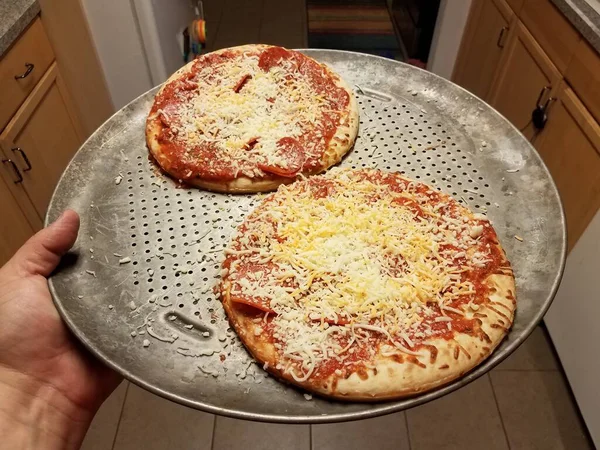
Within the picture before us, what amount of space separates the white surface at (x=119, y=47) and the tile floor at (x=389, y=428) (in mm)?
1073

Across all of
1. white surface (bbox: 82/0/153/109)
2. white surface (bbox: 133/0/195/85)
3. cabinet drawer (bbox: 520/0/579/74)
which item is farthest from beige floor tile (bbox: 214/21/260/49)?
cabinet drawer (bbox: 520/0/579/74)

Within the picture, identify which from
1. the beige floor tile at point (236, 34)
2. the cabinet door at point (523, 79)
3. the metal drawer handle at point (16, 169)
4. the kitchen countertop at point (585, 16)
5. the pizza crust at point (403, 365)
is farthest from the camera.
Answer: the beige floor tile at point (236, 34)

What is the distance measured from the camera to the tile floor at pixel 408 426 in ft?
4.91

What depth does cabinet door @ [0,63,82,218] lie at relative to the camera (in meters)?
1.46

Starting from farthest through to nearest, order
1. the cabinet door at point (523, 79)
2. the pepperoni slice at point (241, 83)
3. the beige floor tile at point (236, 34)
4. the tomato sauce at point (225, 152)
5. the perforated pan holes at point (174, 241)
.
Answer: the beige floor tile at point (236, 34) < the cabinet door at point (523, 79) < the pepperoni slice at point (241, 83) < the tomato sauce at point (225, 152) < the perforated pan holes at point (174, 241)

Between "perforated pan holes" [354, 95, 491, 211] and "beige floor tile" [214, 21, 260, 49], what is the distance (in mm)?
2380

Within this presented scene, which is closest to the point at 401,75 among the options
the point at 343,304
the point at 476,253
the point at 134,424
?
the point at 476,253

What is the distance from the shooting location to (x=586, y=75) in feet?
4.54

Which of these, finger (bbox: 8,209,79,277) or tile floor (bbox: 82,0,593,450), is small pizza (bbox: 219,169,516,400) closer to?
finger (bbox: 8,209,79,277)

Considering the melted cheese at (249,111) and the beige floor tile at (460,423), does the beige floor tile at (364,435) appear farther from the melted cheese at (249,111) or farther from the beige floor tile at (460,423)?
the melted cheese at (249,111)

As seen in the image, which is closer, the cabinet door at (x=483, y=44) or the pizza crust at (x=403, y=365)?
the pizza crust at (x=403, y=365)

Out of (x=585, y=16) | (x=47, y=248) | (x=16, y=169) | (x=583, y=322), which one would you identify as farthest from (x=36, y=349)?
(x=585, y=16)

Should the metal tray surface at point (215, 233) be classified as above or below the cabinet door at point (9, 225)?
above

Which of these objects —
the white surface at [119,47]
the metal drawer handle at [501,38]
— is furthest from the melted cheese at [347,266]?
the metal drawer handle at [501,38]
